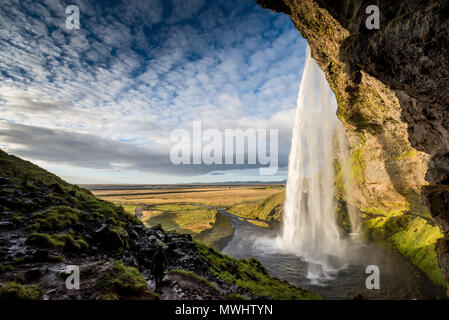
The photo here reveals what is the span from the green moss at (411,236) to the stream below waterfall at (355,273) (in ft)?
3.52

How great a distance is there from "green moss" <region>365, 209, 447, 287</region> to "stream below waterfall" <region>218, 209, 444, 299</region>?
1.07 metres

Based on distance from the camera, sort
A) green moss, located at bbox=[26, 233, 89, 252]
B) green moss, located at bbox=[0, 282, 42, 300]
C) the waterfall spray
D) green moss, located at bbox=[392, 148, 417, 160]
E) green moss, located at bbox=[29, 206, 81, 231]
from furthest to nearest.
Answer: the waterfall spray → green moss, located at bbox=[392, 148, 417, 160] → green moss, located at bbox=[29, 206, 81, 231] → green moss, located at bbox=[26, 233, 89, 252] → green moss, located at bbox=[0, 282, 42, 300]

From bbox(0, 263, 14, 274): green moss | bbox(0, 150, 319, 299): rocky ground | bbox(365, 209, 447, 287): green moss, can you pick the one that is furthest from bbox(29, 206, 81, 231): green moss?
bbox(365, 209, 447, 287): green moss

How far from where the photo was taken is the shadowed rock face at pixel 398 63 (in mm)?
7742

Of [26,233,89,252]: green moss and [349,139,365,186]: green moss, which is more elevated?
[349,139,365,186]: green moss

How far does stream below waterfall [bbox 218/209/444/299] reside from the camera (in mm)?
18375

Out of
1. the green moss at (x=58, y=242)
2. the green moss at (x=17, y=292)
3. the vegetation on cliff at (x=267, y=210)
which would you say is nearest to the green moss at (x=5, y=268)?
the green moss at (x=17, y=292)

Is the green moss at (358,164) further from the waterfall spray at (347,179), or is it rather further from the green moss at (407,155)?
the green moss at (407,155)

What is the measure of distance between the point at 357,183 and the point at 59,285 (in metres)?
46.0

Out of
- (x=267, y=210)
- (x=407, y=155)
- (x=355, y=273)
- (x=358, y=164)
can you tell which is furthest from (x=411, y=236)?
(x=267, y=210)

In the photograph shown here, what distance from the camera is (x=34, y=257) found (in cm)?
900

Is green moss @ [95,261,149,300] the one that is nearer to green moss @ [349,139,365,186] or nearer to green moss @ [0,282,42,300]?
green moss @ [0,282,42,300]
